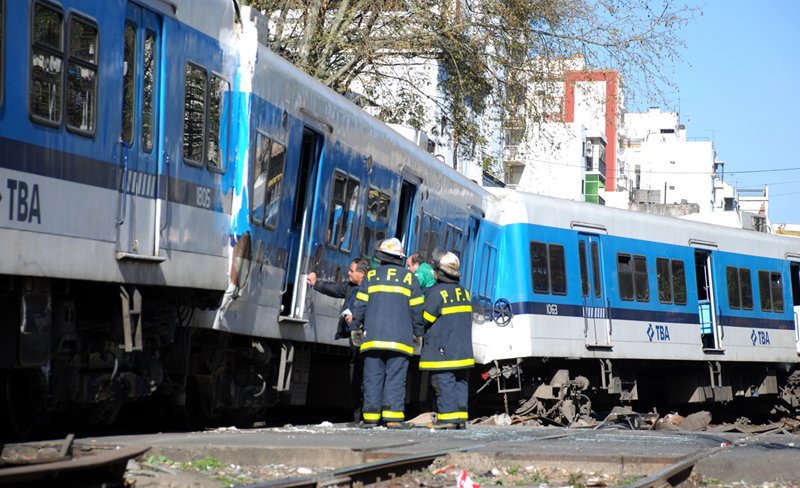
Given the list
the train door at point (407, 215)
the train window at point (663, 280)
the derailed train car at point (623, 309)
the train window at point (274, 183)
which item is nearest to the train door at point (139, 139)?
the train window at point (274, 183)

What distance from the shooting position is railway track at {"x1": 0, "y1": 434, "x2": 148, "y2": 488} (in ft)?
18.4

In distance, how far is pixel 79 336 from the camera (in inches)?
355

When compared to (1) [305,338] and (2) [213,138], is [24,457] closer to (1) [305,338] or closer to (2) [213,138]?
(2) [213,138]

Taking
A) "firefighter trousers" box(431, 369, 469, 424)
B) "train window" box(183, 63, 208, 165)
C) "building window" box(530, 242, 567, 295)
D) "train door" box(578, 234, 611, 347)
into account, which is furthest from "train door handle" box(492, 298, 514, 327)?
"train window" box(183, 63, 208, 165)

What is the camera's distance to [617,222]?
22281 millimetres

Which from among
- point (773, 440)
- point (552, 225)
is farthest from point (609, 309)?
point (773, 440)

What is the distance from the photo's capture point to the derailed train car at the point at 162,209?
812 centimetres

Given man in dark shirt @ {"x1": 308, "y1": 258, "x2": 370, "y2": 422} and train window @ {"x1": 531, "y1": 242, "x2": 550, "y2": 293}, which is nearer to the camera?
man in dark shirt @ {"x1": 308, "y1": 258, "x2": 370, "y2": 422}

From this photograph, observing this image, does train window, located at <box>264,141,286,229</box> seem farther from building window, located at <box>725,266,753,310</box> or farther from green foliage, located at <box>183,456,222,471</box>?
building window, located at <box>725,266,753,310</box>

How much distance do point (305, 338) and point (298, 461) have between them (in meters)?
4.58

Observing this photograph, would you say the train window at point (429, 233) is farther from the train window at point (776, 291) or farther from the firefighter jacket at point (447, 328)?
the train window at point (776, 291)

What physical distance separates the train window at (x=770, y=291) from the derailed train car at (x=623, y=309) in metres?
0.04

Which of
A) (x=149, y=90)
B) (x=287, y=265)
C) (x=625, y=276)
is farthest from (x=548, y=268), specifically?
(x=149, y=90)

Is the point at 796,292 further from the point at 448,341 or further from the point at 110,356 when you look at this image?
the point at 110,356
